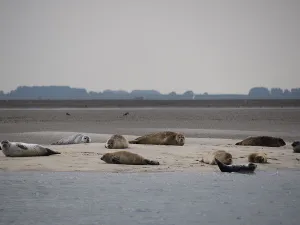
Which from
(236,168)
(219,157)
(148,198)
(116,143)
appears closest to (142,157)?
(219,157)

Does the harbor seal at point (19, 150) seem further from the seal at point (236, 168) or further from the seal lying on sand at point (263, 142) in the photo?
the seal lying on sand at point (263, 142)

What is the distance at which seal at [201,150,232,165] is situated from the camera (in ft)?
42.3

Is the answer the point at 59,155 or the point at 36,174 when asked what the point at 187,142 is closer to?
the point at 59,155

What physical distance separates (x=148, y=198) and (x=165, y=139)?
855cm

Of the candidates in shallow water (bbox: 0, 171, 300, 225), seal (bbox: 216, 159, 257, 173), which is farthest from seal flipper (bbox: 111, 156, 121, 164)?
seal (bbox: 216, 159, 257, 173)

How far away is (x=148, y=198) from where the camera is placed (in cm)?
891

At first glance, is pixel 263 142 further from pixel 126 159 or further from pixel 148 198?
pixel 148 198

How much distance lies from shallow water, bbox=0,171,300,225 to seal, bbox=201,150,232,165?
107 cm

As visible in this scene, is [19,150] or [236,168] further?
[19,150]

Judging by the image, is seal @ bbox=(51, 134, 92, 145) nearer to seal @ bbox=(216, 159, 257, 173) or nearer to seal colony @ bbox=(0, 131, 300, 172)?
seal colony @ bbox=(0, 131, 300, 172)

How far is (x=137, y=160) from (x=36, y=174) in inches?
97.5

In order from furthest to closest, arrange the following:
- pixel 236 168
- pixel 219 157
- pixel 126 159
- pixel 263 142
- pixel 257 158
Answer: pixel 263 142, pixel 257 158, pixel 126 159, pixel 219 157, pixel 236 168

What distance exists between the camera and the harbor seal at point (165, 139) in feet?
56.7

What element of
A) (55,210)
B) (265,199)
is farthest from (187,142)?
(55,210)
